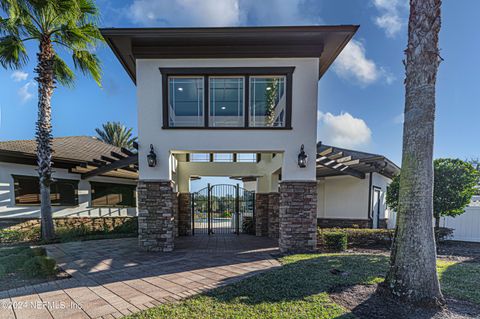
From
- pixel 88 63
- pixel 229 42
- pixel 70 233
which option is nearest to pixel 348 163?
pixel 229 42

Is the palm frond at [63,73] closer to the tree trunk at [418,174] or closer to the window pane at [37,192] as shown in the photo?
the window pane at [37,192]

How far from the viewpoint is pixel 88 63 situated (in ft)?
28.7

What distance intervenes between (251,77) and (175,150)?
11.0 ft

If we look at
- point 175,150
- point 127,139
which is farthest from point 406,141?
point 127,139

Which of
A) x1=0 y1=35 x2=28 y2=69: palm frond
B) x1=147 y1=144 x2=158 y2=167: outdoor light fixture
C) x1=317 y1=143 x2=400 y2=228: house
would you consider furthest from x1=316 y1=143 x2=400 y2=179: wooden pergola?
x1=0 y1=35 x2=28 y2=69: palm frond

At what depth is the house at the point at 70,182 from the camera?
877cm

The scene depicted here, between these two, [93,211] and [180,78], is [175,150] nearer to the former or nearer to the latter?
[180,78]

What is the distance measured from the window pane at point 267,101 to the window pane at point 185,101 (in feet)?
5.53

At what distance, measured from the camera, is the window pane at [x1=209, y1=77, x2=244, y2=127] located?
7.30 meters

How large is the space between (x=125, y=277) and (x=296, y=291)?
11.7 ft

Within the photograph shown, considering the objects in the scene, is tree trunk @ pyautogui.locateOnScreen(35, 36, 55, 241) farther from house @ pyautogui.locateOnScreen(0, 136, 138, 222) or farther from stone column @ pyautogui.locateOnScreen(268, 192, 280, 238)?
stone column @ pyautogui.locateOnScreen(268, 192, 280, 238)

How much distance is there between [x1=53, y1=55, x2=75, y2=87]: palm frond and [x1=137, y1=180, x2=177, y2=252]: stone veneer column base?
614 centimetres

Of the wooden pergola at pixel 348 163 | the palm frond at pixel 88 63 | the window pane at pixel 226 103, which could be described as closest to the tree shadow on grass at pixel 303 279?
the wooden pergola at pixel 348 163

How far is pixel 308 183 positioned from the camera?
7.10 m
